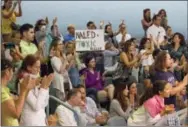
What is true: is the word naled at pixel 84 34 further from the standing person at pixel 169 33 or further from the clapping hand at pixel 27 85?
the clapping hand at pixel 27 85

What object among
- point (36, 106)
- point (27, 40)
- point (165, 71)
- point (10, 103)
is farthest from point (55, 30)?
point (10, 103)

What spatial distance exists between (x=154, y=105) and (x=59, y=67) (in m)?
1.00

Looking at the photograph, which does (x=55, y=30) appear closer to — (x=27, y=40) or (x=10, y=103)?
(x=27, y=40)

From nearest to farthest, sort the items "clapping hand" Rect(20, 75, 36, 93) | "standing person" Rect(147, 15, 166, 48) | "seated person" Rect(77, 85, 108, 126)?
1. "clapping hand" Rect(20, 75, 36, 93)
2. "seated person" Rect(77, 85, 108, 126)
3. "standing person" Rect(147, 15, 166, 48)

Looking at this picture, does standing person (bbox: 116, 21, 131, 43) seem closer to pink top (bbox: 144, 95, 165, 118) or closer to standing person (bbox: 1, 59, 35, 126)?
pink top (bbox: 144, 95, 165, 118)

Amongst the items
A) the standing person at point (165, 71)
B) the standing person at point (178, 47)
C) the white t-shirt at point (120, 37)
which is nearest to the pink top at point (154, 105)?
the standing person at point (165, 71)

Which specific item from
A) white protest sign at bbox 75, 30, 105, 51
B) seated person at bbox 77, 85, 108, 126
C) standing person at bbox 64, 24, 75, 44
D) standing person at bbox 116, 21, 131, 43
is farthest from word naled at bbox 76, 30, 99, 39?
standing person at bbox 116, 21, 131, 43

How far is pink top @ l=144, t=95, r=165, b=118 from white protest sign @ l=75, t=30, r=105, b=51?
101 centimetres

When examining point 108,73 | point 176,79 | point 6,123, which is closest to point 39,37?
point 108,73

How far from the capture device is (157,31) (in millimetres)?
5773

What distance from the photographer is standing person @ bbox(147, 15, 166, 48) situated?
5.65 metres

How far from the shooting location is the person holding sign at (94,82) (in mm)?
4984

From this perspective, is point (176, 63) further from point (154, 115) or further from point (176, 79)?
point (154, 115)

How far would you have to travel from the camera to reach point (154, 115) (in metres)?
4.15
